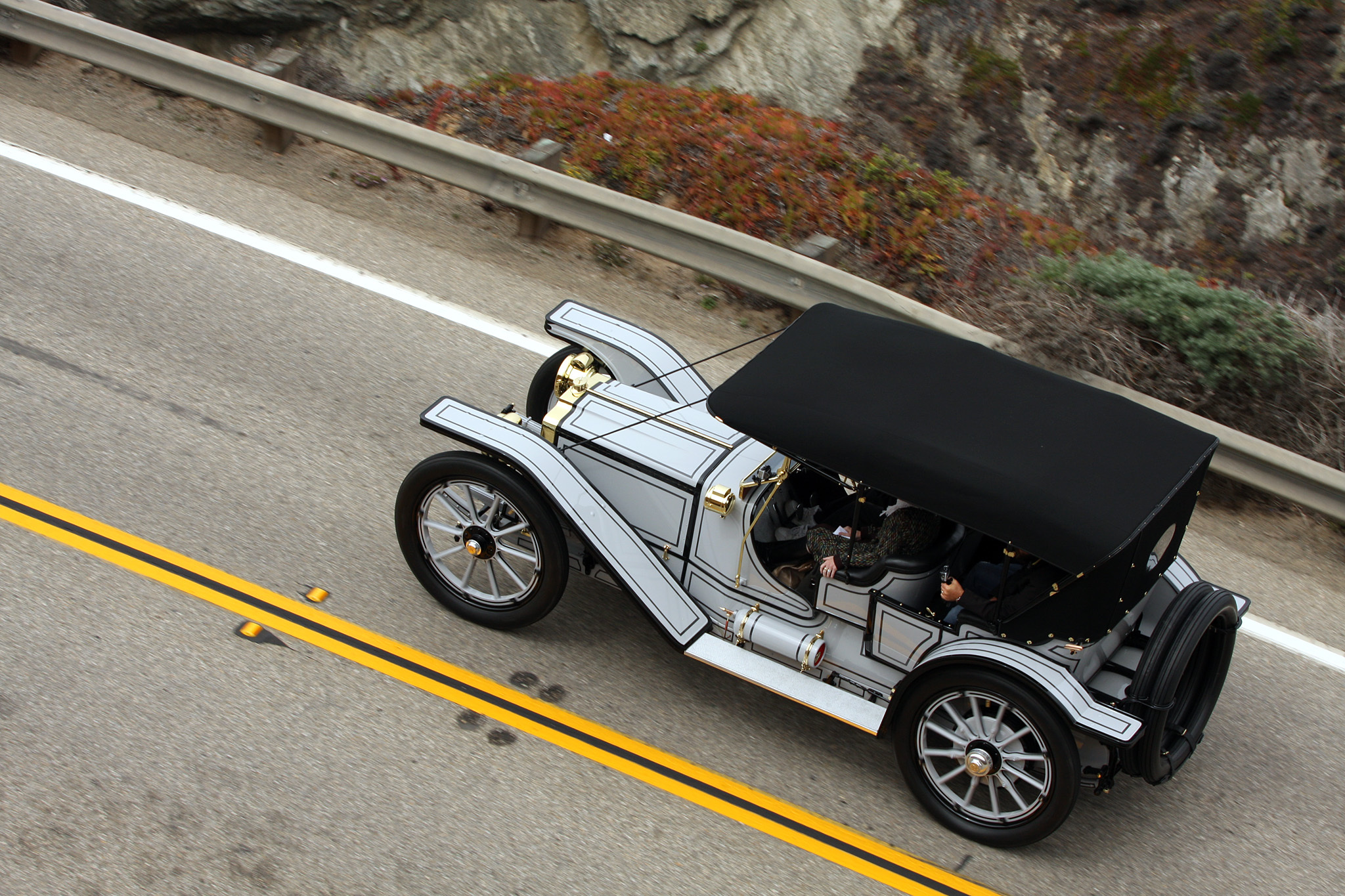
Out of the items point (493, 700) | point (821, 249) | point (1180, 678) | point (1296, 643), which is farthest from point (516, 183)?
point (1296, 643)

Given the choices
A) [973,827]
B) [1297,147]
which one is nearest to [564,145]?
[973,827]

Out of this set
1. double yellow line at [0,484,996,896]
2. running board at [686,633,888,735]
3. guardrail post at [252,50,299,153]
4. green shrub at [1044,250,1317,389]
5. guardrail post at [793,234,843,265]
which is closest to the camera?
double yellow line at [0,484,996,896]

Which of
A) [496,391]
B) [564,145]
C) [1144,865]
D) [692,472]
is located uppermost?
[564,145]

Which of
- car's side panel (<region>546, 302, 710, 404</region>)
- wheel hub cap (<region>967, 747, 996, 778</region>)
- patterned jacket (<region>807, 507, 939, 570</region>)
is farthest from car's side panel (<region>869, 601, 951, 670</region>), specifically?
car's side panel (<region>546, 302, 710, 404</region>)

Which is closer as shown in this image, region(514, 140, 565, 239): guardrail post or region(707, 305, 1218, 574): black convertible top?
region(707, 305, 1218, 574): black convertible top

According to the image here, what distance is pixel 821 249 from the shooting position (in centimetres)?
884

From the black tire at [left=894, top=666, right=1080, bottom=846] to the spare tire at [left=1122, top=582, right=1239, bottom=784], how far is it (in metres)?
0.35

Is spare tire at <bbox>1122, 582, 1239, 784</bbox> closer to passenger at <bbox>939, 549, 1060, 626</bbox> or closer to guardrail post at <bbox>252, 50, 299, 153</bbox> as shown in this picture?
passenger at <bbox>939, 549, 1060, 626</bbox>

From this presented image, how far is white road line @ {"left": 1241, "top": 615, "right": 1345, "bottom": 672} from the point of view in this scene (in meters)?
6.72

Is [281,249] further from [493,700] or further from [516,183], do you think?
[493,700]

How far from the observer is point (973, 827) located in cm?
544

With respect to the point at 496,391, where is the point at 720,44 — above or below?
above

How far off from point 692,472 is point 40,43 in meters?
7.45

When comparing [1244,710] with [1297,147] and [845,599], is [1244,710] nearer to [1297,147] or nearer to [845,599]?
[845,599]
